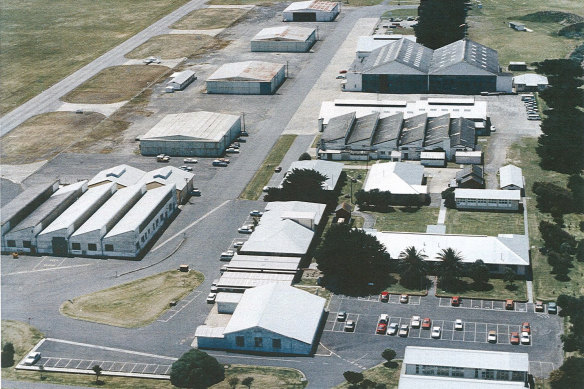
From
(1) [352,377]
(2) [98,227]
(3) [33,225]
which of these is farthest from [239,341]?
(3) [33,225]

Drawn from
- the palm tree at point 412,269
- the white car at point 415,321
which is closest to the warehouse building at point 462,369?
the white car at point 415,321

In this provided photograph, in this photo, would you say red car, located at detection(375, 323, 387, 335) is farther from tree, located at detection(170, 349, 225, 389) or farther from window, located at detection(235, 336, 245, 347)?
tree, located at detection(170, 349, 225, 389)

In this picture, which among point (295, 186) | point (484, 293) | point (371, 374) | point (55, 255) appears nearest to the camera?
point (371, 374)

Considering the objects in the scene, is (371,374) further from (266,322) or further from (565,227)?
(565,227)

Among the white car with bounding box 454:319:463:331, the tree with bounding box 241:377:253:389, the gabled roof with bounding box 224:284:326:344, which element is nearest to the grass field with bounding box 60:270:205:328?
the gabled roof with bounding box 224:284:326:344

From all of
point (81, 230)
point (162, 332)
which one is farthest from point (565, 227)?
point (81, 230)

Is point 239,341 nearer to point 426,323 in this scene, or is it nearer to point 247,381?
point 247,381
